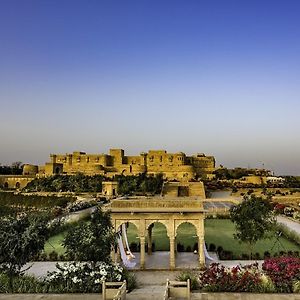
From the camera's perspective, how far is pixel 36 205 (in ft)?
118

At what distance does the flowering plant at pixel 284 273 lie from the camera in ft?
32.1

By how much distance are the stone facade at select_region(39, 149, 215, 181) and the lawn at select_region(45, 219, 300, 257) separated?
148ft

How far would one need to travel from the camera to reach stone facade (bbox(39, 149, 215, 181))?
2682 inches

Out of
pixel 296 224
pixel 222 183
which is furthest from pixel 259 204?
pixel 222 183

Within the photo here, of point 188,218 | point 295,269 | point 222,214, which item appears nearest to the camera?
point 295,269

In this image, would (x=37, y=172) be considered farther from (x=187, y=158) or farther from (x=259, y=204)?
(x=259, y=204)

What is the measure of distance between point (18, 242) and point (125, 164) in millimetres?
61613

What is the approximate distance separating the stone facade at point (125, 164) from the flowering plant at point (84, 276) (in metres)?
56.2

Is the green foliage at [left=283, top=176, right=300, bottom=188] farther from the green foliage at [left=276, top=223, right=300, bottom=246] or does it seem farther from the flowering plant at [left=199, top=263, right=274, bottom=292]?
the flowering plant at [left=199, top=263, right=274, bottom=292]

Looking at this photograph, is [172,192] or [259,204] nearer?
[259,204]

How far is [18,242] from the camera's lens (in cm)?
977

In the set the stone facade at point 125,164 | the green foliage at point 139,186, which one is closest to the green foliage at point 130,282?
the green foliage at point 139,186

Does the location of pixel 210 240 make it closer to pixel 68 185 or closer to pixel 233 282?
pixel 233 282

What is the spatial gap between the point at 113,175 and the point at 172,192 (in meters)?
21.9
